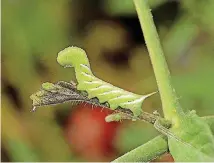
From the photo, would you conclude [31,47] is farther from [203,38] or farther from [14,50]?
[203,38]

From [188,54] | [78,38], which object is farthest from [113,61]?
[188,54]

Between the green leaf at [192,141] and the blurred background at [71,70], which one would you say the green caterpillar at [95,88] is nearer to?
the green leaf at [192,141]

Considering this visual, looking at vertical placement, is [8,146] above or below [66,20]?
below

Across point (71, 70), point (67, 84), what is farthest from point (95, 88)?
point (71, 70)

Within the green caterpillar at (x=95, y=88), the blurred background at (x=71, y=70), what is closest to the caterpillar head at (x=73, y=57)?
the green caterpillar at (x=95, y=88)

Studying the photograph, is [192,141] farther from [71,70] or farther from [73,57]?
[71,70]
